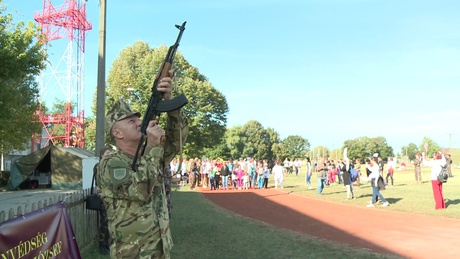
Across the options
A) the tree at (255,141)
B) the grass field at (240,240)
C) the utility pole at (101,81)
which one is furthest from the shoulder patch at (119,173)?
the tree at (255,141)

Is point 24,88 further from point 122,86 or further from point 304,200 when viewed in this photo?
point 304,200

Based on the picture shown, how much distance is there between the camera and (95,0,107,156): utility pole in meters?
9.68

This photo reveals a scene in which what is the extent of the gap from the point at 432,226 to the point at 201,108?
3330 centimetres

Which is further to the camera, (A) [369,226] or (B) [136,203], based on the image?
(A) [369,226]

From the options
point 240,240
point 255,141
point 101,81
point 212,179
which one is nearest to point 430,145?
point 255,141

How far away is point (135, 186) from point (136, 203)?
26 cm

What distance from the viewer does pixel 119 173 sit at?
2697 millimetres

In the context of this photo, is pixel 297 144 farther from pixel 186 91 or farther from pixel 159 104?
pixel 159 104

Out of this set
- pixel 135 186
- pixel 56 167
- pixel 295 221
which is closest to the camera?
pixel 135 186

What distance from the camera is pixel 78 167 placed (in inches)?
987

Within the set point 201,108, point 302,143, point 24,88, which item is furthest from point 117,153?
point 302,143

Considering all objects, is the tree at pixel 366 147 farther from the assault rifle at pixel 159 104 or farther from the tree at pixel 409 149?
the assault rifle at pixel 159 104

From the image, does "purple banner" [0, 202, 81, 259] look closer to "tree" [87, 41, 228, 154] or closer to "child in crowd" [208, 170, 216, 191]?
"child in crowd" [208, 170, 216, 191]

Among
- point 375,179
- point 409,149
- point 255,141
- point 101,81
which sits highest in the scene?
point 255,141
